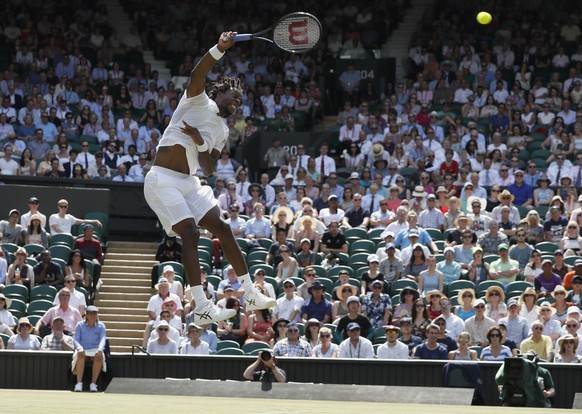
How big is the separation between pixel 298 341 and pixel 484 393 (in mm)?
2427

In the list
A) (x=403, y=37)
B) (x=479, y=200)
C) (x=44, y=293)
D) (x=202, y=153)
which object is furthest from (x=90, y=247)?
(x=403, y=37)

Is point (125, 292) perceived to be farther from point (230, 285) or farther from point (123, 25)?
point (123, 25)

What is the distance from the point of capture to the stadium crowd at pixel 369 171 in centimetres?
1600

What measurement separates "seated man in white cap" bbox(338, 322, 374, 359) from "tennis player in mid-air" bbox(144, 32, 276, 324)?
5.64 meters

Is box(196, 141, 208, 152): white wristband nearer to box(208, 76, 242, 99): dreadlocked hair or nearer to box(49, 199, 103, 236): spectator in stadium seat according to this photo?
→ box(208, 76, 242, 99): dreadlocked hair

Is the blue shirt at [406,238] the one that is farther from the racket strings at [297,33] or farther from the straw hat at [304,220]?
the racket strings at [297,33]

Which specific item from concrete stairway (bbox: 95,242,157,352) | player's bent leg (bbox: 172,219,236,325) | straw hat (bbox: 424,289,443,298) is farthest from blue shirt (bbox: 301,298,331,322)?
player's bent leg (bbox: 172,219,236,325)

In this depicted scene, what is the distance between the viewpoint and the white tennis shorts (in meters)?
9.37

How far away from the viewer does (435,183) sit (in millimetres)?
20844

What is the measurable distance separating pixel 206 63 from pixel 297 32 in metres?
1.15

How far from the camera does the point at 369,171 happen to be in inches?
836

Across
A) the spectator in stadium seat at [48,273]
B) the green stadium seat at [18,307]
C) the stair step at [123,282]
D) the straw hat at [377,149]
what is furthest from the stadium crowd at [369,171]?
the spectator in stadium seat at [48,273]

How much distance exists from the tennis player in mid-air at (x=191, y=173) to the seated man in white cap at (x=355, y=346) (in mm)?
5644

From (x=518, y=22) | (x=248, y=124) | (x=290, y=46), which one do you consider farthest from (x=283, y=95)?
(x=290, y=46)
